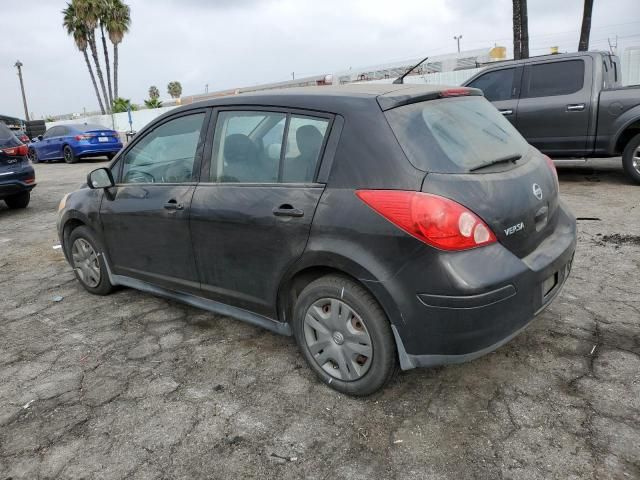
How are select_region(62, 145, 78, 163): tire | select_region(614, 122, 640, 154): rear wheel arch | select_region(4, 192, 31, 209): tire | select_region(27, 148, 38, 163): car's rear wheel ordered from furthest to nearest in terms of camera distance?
select_region(27, 148, 38, 163): car's rear wheel < select_region(62, 145, 78, 163): tire < select_region(4, 192, 31, 209): tire < select_region(614, 122, 640, 154): rear wheel arch

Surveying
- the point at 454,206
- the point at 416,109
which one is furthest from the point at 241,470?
the point at 416,109

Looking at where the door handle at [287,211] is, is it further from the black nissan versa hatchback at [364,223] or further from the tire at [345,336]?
the tire at [345,336]

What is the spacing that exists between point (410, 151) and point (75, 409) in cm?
221

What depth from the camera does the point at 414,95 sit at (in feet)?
9.20

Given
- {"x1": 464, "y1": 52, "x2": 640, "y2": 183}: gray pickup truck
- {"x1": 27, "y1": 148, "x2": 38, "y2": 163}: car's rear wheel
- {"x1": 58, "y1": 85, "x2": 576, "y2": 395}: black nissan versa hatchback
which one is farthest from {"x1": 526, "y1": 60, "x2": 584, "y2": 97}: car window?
{"x1": 27, "y1": 148, "x2": 38, "y2": 163}: car's rear wheel

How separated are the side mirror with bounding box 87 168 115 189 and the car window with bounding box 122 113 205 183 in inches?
3.8

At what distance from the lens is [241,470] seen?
2.33m

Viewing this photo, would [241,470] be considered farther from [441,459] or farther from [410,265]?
[410,265]

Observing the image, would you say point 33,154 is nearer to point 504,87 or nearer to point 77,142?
point 77,142

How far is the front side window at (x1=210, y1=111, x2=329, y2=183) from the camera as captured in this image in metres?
2.83

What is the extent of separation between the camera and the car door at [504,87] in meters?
8.07

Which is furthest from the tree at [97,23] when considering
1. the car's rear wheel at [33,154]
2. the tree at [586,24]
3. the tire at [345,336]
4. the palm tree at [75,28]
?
the tire at [345,336]

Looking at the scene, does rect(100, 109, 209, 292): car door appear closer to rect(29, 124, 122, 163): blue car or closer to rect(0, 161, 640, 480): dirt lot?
rect(0, 161, 640, 480): dirt lot

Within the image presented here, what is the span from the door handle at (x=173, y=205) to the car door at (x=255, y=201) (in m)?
0.13
